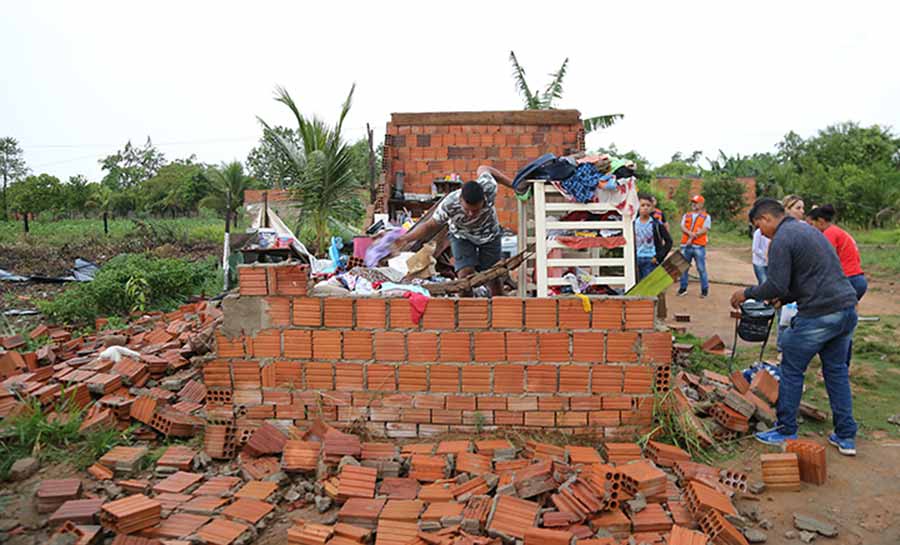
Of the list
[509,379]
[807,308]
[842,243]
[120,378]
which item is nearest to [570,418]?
[509,379]

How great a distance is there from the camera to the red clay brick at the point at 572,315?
12.6 feet

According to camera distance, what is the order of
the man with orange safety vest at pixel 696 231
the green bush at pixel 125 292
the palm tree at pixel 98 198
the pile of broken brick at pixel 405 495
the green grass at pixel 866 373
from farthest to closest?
1. the palm tree at pixel 98 198
2. the man with orange safety vest at pixel 696 231
3. the green bush at pixel 125 292
4. the green grass at pixel 866 373
5. the pile of broken brick at pixel 405 495

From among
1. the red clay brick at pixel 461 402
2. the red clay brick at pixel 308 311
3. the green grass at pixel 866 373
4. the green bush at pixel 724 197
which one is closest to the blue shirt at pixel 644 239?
the green grass at pixel 866 373

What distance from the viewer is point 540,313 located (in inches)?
152

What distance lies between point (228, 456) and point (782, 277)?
391cm

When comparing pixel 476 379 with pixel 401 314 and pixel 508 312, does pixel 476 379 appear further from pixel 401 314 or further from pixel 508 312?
pixel 401 314

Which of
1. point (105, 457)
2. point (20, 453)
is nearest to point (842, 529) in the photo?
point (105, 457)

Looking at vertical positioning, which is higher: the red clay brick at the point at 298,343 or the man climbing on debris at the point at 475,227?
the man climbing on debris at the point at 475,227

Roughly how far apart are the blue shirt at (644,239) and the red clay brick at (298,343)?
16.8ft

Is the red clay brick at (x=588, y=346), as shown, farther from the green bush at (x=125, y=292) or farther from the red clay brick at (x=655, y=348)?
the green bush at (x=125, y=292)

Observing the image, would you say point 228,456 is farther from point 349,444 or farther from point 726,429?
point 726,429

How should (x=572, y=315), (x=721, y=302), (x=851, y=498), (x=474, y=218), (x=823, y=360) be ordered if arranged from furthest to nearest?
(x=721, y=302) → (x=474, y=218) → (x=823, y=360) → (x=572, y=315) → (x=851, y=498)

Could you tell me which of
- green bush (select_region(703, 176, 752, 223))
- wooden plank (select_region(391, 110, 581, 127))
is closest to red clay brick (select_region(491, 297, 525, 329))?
wooden plank (select_region(391, 110, 581, 127))

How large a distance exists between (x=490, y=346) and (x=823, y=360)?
7.86 ft
